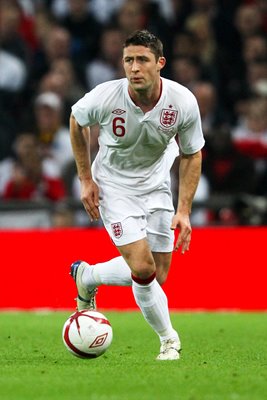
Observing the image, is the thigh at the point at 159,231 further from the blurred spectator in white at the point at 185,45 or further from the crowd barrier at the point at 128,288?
the blurred spectator in white at the point at 185,45

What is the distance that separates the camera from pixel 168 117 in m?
8.41

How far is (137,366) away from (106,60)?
9.79 meters

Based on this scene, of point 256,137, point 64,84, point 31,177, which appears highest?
point 64,84

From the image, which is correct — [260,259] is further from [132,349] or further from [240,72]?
[132,349]

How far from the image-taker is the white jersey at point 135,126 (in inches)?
331

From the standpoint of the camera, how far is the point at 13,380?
7.25 m

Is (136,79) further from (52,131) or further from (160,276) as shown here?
(52,131)

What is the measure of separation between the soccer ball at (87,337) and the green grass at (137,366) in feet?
0.33

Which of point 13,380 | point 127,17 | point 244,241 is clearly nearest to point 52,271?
point 244,241

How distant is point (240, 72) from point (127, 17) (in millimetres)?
1788

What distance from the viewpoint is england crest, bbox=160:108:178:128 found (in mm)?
8406

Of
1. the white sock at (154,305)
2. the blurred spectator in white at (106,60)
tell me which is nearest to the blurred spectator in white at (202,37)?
the blurred spectator in white at (106,60)

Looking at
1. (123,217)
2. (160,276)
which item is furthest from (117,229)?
(160,276)

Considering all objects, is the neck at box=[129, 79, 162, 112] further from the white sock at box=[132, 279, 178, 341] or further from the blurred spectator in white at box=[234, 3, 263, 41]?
the blurred spectator in white at box=[234, 3, 263, 41]
